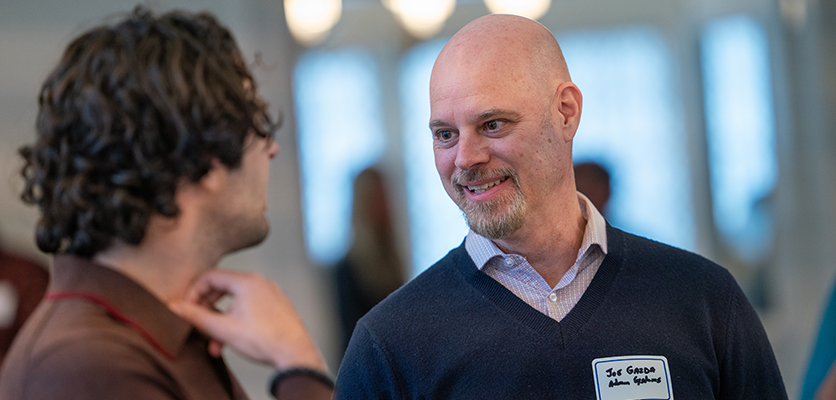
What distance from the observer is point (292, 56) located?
4.38 m

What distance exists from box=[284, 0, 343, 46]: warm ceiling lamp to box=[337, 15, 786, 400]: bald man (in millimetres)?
4112

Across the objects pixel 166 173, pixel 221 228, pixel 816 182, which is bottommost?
pixel 816 182

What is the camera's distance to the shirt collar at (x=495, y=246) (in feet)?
5.25

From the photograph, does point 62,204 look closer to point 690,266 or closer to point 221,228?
point 221,228

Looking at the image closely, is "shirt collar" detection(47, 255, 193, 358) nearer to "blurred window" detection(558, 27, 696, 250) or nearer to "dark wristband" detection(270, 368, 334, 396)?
"dark wristband" detection(270, 368, 334, 396)

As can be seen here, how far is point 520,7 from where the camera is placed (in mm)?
6074

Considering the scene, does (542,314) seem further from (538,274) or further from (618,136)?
(618,136)

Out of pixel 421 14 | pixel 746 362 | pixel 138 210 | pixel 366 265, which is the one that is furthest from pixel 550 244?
pixel 421 14

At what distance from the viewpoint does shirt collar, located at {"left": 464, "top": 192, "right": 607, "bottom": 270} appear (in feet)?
5.25

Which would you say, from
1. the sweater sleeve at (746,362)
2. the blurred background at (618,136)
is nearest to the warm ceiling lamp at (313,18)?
the blurred background at (618,136)

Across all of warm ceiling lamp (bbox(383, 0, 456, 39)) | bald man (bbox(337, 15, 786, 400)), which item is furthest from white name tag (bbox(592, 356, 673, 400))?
warm ceiling lamp (bbox(383, 0, 456, 39))

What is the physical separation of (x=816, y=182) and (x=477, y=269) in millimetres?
4495

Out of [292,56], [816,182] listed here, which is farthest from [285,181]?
[816,182]

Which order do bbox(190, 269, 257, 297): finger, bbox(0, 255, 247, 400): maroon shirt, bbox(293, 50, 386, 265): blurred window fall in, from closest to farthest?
1. bbox(0, 255, 247, 400): maroon shirt
2. bbox(190, 269, 257, 297): finger
3. bbox(293, 50, 386, 265): blurred window
